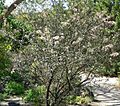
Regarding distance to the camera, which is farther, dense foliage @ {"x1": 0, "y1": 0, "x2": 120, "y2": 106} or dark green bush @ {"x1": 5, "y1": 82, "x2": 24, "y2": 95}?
dark green bush @ {"x1": 5, "y1": 82, "x2": 24, "y2": 95}

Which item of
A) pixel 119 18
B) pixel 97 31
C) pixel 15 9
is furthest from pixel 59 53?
pixel 119 18

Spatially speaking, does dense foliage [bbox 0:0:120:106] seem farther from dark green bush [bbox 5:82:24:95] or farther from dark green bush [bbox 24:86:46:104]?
dark green bush [bbox 5:82:24:95]

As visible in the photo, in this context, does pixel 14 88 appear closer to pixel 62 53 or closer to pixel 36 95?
pixel 36 95

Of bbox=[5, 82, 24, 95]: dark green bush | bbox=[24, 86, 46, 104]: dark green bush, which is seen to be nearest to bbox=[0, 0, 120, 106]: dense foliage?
bbox=[24, 86, 46, 104]: dark green bush

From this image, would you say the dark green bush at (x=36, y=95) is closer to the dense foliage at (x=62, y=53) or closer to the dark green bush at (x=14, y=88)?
the dense foliage at (x=62, y=53)

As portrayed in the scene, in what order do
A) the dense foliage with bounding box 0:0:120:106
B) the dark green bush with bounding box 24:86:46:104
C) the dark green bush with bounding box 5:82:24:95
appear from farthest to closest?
the dark green bush with bounding box 5:82:24:95 → the dark green bush with bounding box 24:86:46:104 → the dense foliage with bounding box 0:0:120:106

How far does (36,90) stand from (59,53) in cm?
282

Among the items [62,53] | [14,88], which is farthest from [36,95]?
[62,53]

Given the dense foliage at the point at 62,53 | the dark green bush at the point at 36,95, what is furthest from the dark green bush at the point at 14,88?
the dense foliage at the point at 62,53

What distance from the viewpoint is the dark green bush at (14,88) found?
1205 cm

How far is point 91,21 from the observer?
29.5ft

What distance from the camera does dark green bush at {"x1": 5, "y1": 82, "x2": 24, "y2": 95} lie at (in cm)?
1205

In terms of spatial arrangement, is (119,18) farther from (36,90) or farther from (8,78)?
(36,90)

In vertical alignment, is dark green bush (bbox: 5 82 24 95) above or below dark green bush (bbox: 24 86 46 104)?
above
